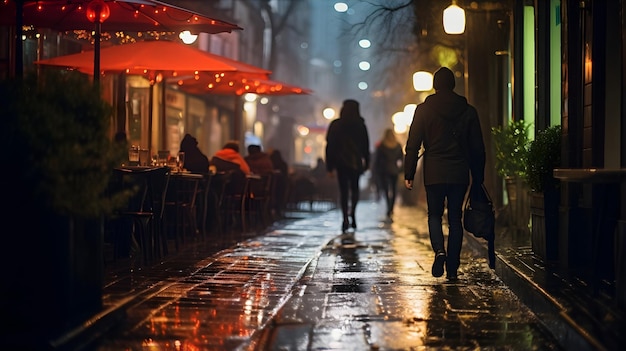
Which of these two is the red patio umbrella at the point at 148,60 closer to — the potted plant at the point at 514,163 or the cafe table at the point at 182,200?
the cafe table at the point at 182,200

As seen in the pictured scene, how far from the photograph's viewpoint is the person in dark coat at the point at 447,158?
33.1 ft

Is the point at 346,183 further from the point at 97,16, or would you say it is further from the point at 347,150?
the point at 97,16

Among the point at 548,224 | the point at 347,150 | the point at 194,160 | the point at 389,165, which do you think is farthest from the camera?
the point at 389,165

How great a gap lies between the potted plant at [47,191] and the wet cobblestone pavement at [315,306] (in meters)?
0.47

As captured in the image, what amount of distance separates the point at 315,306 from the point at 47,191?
2633 mm

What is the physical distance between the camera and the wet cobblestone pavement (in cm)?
688

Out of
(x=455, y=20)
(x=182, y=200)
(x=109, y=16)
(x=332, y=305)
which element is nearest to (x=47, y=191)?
(x=332, y=305)

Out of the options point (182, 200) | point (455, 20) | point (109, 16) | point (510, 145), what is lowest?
point (182, 200)

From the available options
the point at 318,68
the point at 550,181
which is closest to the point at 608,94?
the point at 550,181

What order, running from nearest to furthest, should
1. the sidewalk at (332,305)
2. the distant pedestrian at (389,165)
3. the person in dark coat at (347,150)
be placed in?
the sidewalk at (332,305) → the person in dark coat at (347,150) → the distant pedestrian at (389,165)

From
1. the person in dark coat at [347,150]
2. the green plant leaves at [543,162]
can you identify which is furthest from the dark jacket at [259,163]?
the green plant leaves at [543,162]

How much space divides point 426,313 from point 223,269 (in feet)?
11.4

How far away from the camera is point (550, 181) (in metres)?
10.9

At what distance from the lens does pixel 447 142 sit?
33.2 ft
